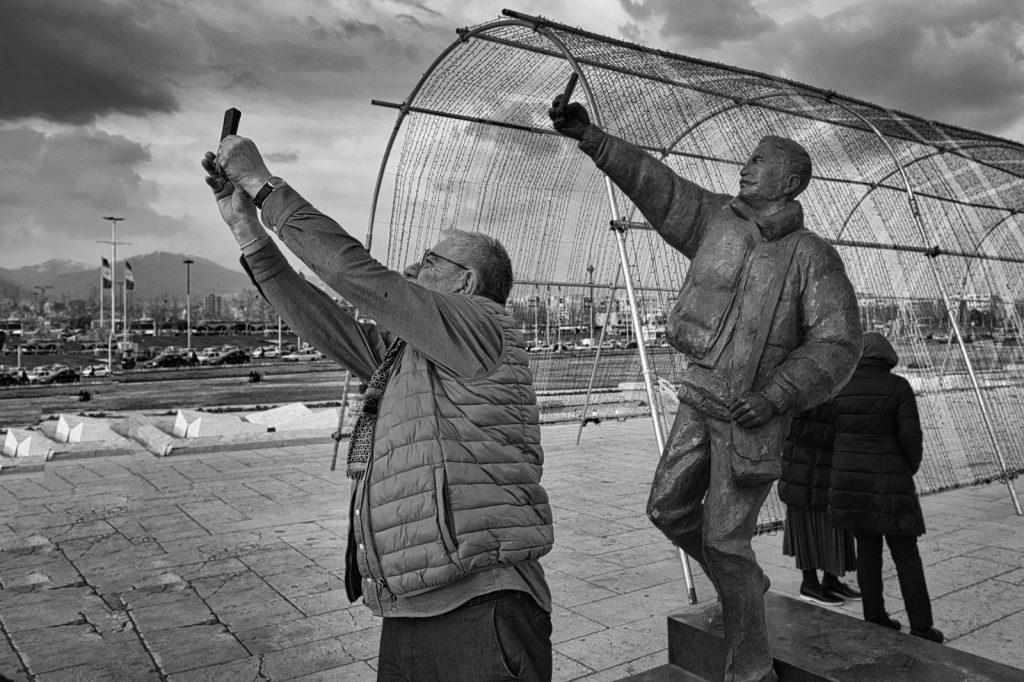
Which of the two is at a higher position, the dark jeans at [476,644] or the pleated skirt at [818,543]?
the dark jeans at [476,644]

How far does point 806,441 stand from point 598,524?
2536 mm

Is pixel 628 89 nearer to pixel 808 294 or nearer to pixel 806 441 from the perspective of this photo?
pixel 806 441

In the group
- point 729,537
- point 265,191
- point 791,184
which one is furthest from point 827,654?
point 265,191

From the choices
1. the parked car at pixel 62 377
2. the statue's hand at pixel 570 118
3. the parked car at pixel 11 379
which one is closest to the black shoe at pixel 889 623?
the statue's hand at pixel 570 118

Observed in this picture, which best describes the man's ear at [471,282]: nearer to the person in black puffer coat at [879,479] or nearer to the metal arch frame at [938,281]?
the person in black puffer coat at [879,479]

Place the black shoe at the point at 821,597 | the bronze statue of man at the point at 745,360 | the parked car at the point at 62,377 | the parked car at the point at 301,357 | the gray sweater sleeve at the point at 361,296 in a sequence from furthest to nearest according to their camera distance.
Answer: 1. the parked car at the point at 301,357
2. the parked car at the point at 62,377
3. the black shoe at the point at 821,597
4. the bronze statue of man at the point at 745,360
5. the gray sweater sleeve at the point at 361,296

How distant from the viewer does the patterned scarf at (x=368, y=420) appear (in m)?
1.81

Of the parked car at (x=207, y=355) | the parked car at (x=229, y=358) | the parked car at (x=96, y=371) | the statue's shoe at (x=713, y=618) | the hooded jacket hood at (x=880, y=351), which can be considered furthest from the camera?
the parked car at (x=229, y=358)

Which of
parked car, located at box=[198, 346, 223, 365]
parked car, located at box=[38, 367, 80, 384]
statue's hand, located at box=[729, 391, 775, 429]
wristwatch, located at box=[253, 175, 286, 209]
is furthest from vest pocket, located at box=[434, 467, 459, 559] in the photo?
parked car, located at box=[198, 346, 223, 365]

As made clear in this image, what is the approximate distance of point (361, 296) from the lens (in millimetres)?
1585

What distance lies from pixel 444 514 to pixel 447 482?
0.22 ft

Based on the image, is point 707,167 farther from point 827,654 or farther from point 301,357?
point 301,357

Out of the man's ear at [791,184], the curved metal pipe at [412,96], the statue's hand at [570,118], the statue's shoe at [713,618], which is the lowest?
the statue's shoe at [713,618]

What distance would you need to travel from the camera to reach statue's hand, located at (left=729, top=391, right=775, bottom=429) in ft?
8.58
